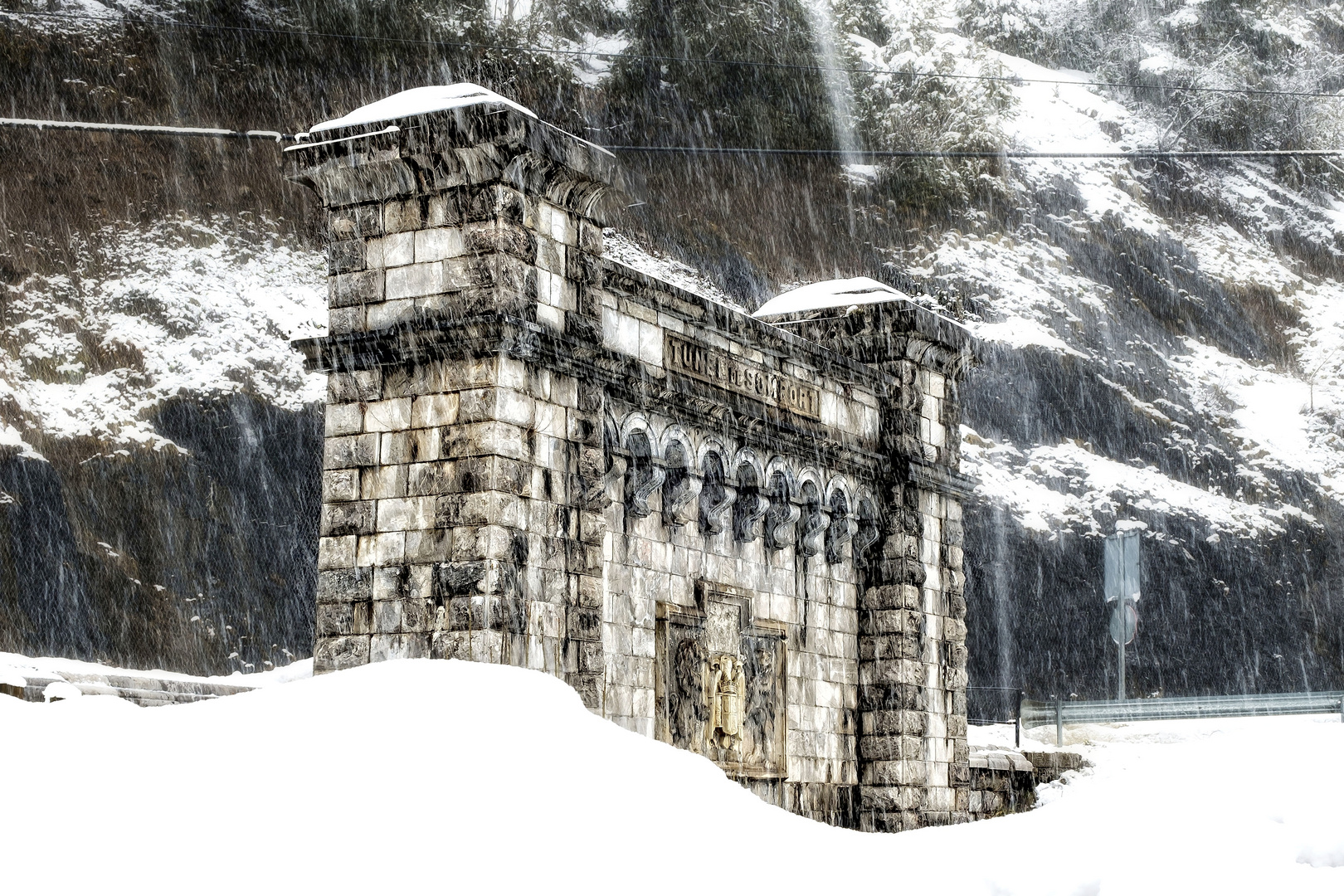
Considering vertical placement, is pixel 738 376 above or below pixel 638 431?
above

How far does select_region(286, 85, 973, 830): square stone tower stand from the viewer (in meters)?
10.8

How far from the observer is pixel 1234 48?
56094 millimetres

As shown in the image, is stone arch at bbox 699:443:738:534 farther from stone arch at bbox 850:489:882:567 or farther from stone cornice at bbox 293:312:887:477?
stone arch at bbox 850:489:882:567

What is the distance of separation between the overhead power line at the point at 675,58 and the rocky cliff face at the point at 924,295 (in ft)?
0.93

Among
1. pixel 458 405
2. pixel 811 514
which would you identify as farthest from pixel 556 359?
pixel 811 514

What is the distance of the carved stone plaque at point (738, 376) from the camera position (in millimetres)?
13250

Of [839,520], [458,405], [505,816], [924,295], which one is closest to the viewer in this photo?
[505,816]

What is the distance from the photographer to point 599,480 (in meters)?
11.6

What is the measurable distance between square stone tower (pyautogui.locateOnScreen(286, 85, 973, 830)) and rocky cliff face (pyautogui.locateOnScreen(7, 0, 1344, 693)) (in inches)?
406

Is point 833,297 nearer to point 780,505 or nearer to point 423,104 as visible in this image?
point 780,505

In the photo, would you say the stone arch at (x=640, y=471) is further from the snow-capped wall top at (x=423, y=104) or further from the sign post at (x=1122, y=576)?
the sign post at (x=1122, y=576)

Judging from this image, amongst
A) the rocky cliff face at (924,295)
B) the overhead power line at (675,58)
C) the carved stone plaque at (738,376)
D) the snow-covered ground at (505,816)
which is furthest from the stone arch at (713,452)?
the overhead power line at (675,58)

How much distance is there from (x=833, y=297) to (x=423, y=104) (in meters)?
6.77

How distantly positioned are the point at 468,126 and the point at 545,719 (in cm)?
509
